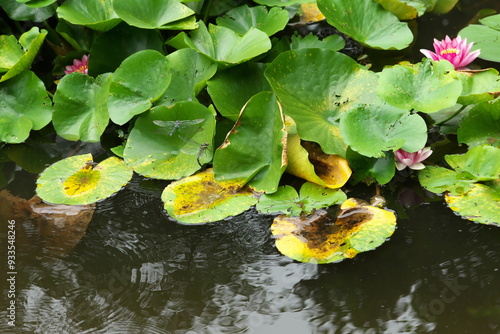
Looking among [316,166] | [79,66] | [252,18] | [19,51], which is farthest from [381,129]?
[19,51]

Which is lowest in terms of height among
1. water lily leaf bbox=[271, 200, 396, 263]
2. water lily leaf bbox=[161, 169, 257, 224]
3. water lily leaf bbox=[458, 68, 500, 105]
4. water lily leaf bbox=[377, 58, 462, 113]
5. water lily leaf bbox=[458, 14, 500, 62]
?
water lily leaf bbox=[161, 169, 257, 224]

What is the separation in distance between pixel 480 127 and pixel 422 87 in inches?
11.1

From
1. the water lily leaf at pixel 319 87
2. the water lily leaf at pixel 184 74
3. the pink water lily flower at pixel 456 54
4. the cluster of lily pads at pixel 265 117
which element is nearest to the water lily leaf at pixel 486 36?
the cluster of lily pads at pixel 265 117

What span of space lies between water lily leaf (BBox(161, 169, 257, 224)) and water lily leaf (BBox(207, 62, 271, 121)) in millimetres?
308

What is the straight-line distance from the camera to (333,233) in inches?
73.1

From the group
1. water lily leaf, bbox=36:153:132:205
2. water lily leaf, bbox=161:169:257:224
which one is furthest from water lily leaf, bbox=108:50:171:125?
water lily leaf, bbox=161:169:257:224

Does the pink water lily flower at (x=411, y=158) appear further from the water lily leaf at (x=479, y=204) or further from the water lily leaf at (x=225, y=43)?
the water lily leaf at (x=225, y=43)

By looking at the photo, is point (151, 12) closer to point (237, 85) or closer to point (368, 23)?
point (237, 85)

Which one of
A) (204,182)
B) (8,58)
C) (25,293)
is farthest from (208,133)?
(8,58)

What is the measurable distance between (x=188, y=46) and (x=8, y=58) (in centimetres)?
85

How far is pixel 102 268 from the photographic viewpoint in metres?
1.85

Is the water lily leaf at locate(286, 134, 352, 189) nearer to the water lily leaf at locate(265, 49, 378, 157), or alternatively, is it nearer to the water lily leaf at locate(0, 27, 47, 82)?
the water lily leaf at locate(265, 49, 378, 157)

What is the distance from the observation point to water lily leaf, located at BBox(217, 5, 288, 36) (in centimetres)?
250

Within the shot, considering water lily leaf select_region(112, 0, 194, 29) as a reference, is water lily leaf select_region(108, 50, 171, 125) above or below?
below
